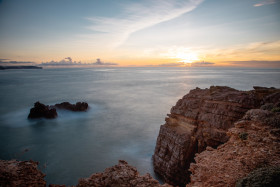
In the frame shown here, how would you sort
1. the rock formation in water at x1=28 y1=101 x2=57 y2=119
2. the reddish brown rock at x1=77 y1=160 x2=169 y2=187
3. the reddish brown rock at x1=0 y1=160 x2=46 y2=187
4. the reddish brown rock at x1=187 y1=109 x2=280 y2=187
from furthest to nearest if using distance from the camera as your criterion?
1. the rock formation in water at x1=28 y1=101 x2=57 y2=119
2. the reddish brown rock at x1=187 y1=109 x2=280 y2=187
3. the reddish brown rock at x1=77 y1=160 x2=169 y2=187
4. the reddish brown rock at x1=0 y1=160 x2=46 y2=187

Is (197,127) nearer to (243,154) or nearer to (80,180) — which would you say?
(243,154)

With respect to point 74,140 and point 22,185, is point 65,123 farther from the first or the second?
point 22,185

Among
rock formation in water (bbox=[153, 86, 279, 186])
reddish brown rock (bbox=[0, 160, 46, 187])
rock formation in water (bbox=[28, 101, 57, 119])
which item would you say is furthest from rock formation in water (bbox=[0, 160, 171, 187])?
rock formation in water (bbox=[28, 101, 57, 119])

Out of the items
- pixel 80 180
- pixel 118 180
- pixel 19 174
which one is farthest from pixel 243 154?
pixel 19 174

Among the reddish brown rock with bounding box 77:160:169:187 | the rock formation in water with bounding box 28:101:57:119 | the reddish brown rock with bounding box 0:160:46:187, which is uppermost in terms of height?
the reddish brown rock with bounding box 0:160:46:187

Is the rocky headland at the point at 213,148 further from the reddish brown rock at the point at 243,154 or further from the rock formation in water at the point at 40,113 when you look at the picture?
the rock formation in water at the point at 40,113

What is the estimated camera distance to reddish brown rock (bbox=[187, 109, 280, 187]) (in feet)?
22.8

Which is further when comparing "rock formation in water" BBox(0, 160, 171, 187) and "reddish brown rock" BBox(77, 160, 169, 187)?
"reddish brown rock" BBox(77, 160, 169, 187)

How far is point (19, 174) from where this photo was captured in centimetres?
588

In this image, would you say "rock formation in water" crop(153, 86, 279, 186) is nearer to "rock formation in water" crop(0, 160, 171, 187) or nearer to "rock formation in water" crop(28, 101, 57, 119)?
"rock formation in water" crop(0, 160, 171, 187)

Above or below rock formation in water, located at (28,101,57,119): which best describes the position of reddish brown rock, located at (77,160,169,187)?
above

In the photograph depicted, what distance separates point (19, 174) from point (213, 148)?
1141cm

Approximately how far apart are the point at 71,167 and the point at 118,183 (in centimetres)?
1317

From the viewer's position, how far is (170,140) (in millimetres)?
14469
